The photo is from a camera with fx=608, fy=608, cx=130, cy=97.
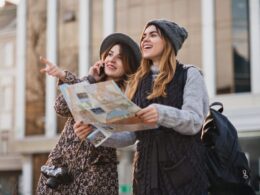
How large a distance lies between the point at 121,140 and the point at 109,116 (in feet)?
1.53

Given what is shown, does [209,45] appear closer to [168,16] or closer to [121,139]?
[168,16]

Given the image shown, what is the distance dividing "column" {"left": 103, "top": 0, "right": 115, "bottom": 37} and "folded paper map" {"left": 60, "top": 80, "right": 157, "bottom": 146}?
86.1ft

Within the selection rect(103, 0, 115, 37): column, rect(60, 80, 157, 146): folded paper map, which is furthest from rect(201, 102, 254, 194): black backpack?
rect(103, 0, 115, 37): column

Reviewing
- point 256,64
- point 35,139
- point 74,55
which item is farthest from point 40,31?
point 256,64

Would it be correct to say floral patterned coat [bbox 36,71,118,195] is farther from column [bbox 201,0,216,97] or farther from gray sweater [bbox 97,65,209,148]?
column [bbox 201,0,216,97]

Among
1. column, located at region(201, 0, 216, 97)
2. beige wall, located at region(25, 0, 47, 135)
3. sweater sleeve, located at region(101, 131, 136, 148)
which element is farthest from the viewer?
beige wall, located at region(25, 0, 47, 135)

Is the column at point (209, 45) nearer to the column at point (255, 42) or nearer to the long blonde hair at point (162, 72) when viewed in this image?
the column at point (255, 42)

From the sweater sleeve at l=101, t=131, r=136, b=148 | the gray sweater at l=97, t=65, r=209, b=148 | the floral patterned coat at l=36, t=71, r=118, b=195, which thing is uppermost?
the gray sweater at l=97, t=65, r=209, b=148

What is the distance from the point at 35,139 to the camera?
31.8 m

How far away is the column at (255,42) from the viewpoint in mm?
24812

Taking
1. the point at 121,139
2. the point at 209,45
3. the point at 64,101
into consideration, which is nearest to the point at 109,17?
the point at 209,45

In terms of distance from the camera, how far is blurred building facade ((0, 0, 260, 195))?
25281 millimetres

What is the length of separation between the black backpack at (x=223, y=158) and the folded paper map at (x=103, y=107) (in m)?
0.71

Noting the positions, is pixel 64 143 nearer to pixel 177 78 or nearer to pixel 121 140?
pixel 121 140
